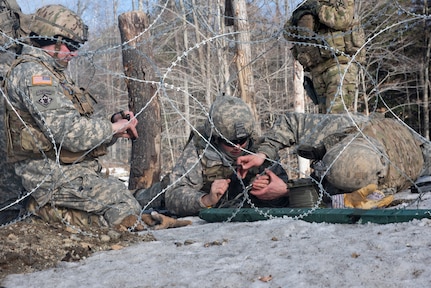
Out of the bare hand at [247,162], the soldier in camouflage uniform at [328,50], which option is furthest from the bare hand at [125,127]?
the soldier in camouflage uniform at [328,50]

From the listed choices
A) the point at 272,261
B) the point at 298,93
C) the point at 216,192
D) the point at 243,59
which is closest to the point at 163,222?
the point at 216,192

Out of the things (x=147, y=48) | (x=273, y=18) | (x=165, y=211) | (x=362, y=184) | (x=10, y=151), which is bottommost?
(x=165, y=211)

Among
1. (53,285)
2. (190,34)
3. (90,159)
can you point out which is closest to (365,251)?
(53,285)

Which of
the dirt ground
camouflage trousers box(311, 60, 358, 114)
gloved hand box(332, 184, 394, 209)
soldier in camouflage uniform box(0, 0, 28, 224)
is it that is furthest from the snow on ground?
camouflage trousers box(311, 60, 358, 114)

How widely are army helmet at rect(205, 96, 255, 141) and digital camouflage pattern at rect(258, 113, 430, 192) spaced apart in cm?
28

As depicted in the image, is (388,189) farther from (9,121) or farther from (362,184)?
(9,121)

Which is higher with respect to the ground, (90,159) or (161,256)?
(90,159)

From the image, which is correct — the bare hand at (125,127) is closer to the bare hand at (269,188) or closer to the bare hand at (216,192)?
the bare hand at (216,192)

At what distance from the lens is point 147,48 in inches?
326

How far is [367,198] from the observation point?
152 inches

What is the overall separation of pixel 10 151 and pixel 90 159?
25.0 inches

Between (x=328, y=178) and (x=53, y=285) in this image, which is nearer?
(x=53, y=285)

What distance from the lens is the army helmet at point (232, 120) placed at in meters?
4.40

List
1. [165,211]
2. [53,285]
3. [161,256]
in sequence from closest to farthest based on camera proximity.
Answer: [53,285] → [161,256] → [165,211]
